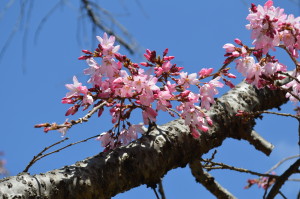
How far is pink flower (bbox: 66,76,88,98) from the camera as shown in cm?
162

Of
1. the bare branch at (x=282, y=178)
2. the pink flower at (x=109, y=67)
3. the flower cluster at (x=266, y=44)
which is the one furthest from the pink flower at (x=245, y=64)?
the bare branch at (x=282, y=178)

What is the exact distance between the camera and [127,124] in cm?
188

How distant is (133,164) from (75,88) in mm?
403

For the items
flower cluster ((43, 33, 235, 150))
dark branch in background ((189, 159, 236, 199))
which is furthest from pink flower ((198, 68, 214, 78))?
dark branch in background ((189, 159, 236, 199))

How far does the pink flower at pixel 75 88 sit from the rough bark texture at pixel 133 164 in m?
0.28

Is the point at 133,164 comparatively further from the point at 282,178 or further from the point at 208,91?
the point at 282,178

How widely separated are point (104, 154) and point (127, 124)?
0.24 meters

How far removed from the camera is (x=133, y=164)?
1674 mm

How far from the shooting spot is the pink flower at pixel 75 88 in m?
1.62

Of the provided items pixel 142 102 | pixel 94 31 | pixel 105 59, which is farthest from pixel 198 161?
pixel 94 31

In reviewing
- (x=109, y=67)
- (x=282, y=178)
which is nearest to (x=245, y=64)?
(x=109, y=67)

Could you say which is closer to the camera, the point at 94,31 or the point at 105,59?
the point at 105,59

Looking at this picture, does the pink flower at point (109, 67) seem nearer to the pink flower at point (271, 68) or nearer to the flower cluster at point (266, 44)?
the flower cluster at point (266, 44)

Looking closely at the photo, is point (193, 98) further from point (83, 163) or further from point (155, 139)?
point (83, 163)
